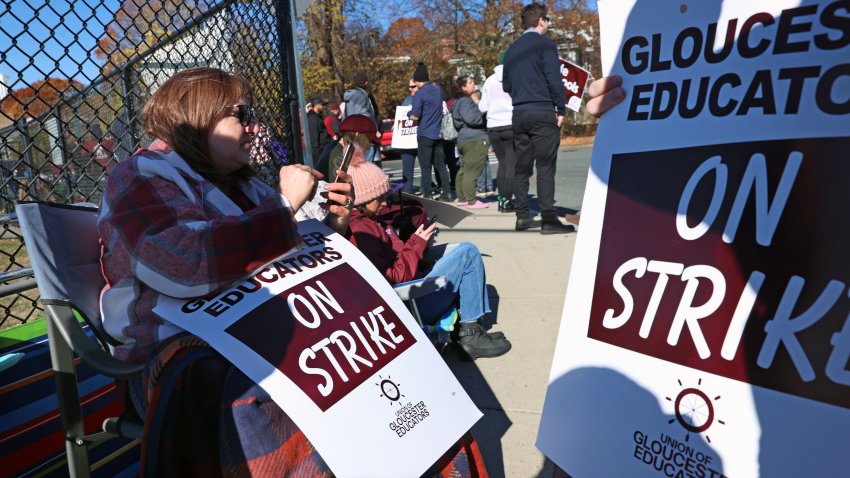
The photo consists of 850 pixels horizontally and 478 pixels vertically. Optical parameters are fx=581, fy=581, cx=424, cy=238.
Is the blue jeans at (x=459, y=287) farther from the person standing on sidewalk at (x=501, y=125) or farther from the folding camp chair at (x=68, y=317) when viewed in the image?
the person standing on sidewalk at (x=501, y=125)

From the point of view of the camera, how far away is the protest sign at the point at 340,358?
56.3 inches

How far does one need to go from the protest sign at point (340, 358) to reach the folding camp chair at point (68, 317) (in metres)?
0.22

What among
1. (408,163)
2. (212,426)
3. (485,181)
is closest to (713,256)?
(212,426)

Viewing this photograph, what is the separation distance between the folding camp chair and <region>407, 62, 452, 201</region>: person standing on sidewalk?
21.1ft

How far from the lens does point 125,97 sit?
2.80 metres

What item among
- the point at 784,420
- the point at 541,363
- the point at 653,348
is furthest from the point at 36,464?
the point at 541,363

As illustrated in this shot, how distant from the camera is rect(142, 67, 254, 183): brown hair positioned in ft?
5.98

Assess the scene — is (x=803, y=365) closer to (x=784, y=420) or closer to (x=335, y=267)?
(x=784, y=420)

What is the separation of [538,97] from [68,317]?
15.3 feet

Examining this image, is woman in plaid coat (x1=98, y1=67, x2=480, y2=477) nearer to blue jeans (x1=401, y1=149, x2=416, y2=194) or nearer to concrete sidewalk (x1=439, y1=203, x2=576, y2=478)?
concrete sidewalk (x1=439, y1=203, x2=576, y2=478)

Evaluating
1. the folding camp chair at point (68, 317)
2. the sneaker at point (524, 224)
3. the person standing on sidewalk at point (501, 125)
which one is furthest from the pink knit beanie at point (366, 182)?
the person standing on sidewalk at point (501, 125)

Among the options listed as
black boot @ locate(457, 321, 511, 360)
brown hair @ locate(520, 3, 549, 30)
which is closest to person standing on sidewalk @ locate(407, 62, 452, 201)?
brown hair @ locate(520, 3, 549, 30)

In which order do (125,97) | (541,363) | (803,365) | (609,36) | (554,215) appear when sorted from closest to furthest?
(803,365)
(609,36)
(125,97)
(541,363)
(554,215)

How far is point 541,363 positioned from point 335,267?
173 centimetres
